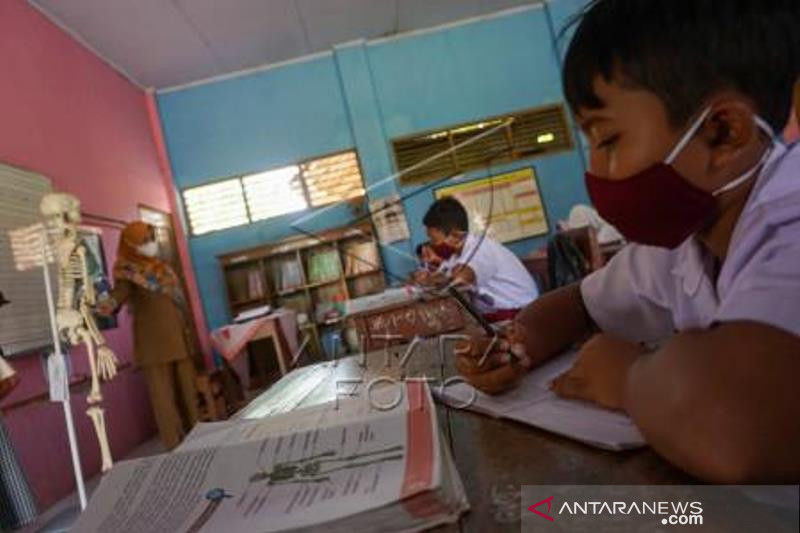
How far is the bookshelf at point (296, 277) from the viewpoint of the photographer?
5.35 metres

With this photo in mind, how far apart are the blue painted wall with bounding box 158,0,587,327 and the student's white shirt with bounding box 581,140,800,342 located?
457 centimetres

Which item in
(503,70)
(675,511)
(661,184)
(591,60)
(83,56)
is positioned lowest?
(675,511)

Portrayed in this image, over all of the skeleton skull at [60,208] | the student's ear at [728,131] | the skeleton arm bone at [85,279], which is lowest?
the student's ear at [728,131]

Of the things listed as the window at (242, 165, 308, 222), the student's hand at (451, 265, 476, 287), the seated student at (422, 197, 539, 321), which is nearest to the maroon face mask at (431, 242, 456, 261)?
the seated student at (422, 197, 539, 321)

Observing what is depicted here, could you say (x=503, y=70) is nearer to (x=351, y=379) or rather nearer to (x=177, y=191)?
(x=177, y=191)

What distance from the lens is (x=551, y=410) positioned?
67cm

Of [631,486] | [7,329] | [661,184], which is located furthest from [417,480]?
[7,329]

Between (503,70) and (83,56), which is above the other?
(83,56)

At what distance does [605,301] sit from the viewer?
1.00 m

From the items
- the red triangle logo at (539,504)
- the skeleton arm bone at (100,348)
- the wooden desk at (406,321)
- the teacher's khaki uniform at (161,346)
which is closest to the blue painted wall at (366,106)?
the teacher's khaki uniform at (161,346)

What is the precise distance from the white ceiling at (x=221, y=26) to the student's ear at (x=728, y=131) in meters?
4.33

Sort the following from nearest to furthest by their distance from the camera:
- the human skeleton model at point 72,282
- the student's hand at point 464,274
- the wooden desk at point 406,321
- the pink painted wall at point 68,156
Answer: the human skeleton model at point 72,282 → the wooden desk at point 406,321 → the student's hand at point 464,274 → the pink painted wall at point 68,156

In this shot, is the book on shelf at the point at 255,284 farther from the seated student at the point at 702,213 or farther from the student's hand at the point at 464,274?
the seated student at the point at 702,213

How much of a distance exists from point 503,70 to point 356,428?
18.1 feet
